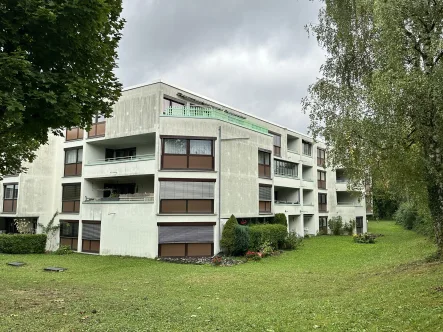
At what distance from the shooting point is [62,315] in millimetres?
8609

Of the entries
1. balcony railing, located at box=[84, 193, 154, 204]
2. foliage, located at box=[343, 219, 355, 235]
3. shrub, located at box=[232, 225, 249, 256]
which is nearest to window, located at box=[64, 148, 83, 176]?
balcony railing, located at box=[84, 193, 154, 204]

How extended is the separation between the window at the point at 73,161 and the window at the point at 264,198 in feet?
44.7

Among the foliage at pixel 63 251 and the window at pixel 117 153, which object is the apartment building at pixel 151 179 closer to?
the window at pixel 117 153

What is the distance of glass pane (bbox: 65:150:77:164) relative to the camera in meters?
27.7

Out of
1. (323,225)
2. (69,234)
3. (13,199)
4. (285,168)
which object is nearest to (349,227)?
(323,225)

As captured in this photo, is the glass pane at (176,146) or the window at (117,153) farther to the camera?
the window at (117,153)

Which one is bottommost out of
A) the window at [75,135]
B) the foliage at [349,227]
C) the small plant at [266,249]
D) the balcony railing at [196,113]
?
the small plant at [266,249]

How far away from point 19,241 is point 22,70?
2156 cm

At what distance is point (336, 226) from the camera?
143 feet

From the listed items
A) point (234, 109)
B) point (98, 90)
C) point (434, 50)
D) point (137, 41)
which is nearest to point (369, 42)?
point (434, 50)

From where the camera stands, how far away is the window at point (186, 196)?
22812mm

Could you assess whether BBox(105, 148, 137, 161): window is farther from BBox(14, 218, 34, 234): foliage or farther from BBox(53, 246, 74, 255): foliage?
BBox(14, 218, 34, 234): foliage

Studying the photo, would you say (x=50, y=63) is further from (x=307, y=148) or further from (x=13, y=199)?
(x=307, y=148)

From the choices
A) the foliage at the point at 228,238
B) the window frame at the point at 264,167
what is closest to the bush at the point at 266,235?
the foliage at the point at 228,238
